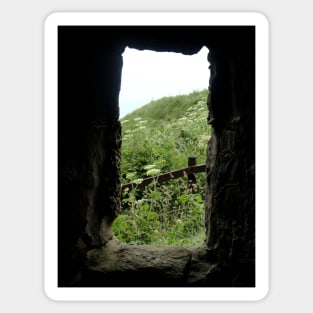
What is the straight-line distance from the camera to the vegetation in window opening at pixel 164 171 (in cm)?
380

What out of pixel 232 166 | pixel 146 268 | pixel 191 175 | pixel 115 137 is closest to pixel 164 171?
pixel 191 175

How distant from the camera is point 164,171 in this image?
16.3 feet

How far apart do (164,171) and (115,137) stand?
95.9 inches

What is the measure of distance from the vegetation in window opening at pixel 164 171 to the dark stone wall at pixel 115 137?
3.53 ft

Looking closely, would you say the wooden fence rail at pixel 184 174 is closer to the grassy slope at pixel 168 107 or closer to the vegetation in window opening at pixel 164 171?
the vegetation in window opening at pixel 164 171

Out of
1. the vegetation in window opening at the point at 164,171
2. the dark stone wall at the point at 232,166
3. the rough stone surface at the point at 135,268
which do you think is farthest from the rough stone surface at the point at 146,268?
the vegetation in window opening at the point at 164,171

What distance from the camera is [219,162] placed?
2334 mm

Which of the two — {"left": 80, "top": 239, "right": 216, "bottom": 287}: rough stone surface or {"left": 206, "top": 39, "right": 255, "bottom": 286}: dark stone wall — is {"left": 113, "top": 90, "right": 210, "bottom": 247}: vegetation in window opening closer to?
{"left": 80, "top": 239, "right": 216, "bottom": 287}: rough stone surface

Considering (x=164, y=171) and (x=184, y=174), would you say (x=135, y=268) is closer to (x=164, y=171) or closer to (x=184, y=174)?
(x=184, y=174)
